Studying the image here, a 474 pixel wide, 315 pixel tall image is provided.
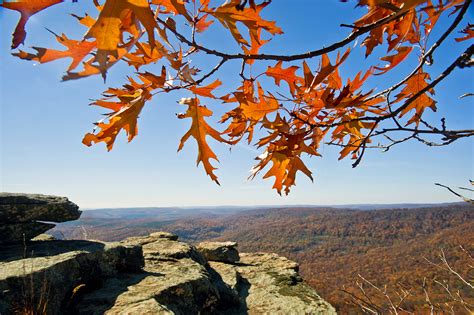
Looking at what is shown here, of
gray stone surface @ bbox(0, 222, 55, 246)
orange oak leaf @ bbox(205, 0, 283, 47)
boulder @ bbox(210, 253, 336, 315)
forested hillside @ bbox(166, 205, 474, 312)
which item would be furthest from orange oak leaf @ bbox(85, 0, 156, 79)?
forested hillside @ bbox(166, 205, 474, 312)

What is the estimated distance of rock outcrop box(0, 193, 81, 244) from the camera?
6.05 m

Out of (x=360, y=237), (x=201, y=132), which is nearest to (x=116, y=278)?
(x=201, y=132)

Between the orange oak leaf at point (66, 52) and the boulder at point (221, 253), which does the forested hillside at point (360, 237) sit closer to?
the boulder at point (221, 253)

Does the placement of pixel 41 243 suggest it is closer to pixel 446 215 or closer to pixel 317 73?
pixel 317 73

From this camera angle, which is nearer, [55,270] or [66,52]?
[66,52]

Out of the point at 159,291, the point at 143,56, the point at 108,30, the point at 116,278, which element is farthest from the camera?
the point at 116,278

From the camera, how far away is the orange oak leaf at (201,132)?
1.41m

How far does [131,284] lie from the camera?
4.53m

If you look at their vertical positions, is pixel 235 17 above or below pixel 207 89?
above

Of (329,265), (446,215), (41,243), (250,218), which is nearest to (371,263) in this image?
(329,265)

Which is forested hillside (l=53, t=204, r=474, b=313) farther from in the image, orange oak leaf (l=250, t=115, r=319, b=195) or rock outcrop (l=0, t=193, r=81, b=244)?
orange oak leaf (l=250, t=115, r=319, b=195)

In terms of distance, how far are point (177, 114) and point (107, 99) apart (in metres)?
0.29

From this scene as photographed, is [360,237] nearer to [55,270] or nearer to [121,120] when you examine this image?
[55,270]

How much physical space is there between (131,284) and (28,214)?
3378mm
